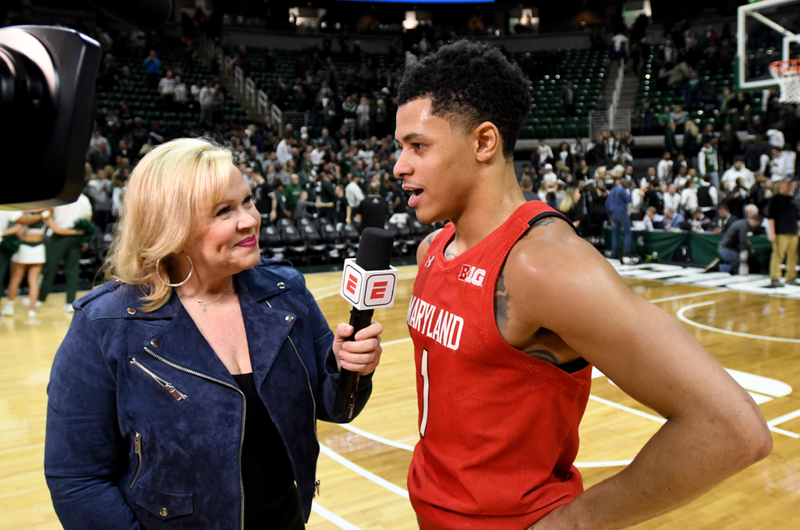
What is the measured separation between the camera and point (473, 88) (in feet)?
4.65

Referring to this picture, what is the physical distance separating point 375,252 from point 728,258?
10252 mm

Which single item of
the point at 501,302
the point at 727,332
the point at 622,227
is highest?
the point at 501,302

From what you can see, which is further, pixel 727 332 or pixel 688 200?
pixel 688 200

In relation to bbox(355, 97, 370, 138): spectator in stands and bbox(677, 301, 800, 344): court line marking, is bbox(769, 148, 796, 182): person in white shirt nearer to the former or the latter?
bbox(677, 301, 800, 344): court line marking

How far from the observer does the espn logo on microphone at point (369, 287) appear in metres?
1.43

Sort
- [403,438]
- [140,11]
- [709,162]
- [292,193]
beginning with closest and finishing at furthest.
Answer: [140,11], [403,438], [292,193], [709,162]

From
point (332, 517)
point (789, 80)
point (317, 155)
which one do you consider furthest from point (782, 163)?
point (332, 517)

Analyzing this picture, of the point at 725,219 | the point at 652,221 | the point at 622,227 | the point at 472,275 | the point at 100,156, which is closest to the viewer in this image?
the point at 472,275

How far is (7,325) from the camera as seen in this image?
7.02 meters

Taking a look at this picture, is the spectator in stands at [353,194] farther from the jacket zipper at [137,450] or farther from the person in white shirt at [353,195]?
the jacket zipper at [137,450]

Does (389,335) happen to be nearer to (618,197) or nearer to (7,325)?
(7,325)

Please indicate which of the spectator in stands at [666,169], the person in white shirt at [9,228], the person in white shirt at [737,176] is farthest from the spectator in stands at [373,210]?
the spectator in stands at [666,169]

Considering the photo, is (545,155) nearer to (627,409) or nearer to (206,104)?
(206,104)

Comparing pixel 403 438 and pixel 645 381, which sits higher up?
pixel 645 381
